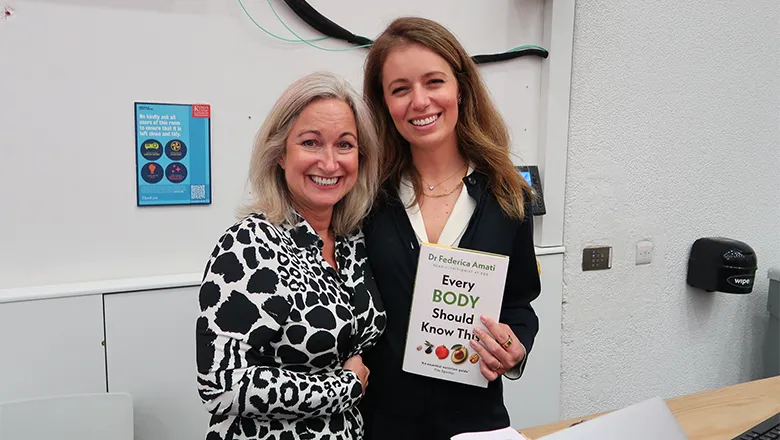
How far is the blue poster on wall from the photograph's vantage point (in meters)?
1.81

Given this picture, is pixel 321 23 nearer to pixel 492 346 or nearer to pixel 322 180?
pixel 322 180

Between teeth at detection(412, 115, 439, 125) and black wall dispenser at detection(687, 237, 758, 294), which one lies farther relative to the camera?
black wall dispenser at detection(687, 237, 758, 294)

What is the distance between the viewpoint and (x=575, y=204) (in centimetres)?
253

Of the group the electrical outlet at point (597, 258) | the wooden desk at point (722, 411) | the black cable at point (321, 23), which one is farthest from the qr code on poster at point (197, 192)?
the electrical outlet at point (597, 258)

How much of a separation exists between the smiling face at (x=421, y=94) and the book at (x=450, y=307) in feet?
0.95

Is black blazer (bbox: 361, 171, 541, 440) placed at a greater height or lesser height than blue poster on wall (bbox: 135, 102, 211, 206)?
lesser

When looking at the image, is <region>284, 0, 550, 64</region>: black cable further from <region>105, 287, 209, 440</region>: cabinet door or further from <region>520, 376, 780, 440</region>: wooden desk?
<region>520, 376, 780, 440</region>: wooden desk

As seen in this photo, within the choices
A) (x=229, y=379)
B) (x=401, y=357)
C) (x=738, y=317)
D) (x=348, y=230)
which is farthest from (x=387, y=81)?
(x=738, y=317)

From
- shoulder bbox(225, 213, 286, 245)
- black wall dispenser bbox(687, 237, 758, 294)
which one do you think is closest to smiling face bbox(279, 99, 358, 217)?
shoulder bbox(225, 213, 286, 245)

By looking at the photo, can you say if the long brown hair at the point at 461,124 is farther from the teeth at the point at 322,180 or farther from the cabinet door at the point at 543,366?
the cabinet door at the point at 543,366

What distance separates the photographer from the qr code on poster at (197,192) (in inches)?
74.9

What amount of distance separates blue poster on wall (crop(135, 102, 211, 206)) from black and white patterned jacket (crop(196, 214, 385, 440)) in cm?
76

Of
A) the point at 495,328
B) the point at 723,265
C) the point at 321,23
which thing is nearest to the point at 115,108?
the point at 321,23

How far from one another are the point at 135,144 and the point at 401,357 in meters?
1.07
